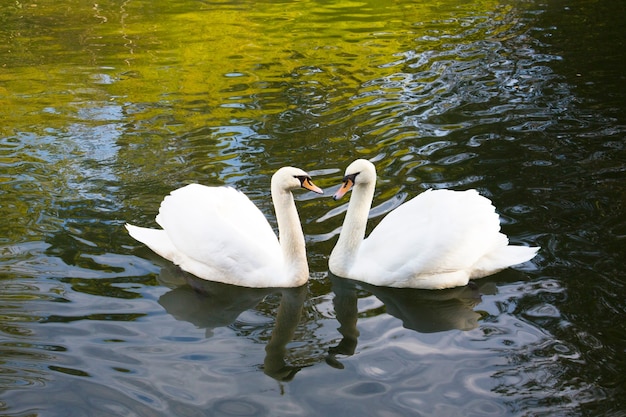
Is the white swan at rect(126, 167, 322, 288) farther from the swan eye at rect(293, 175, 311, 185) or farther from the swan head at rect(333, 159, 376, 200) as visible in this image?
the swan head at rect(333, 159, 376, 200)

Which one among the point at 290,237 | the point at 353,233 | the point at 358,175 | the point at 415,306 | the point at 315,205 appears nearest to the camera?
the point at 415,306

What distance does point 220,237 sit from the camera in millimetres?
7348

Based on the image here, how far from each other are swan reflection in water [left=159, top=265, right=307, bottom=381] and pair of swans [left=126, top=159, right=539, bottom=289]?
0.26 feet

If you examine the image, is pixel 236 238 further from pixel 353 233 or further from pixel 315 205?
pixel 315 205

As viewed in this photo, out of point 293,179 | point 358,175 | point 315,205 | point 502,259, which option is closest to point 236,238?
point 293,179

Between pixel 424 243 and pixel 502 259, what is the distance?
0.74m

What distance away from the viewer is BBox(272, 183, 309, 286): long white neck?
7.25 m

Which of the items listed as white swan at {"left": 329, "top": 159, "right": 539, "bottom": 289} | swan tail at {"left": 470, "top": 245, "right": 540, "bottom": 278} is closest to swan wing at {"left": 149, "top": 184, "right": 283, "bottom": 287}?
white swan at {"left": 329, "top": 159, "right": 539, "bottom": 289}

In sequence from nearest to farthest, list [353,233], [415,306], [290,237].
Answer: [415,306] < [290,237] < [353,233]

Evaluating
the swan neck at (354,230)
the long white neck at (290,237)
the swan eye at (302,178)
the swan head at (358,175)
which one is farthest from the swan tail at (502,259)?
the swan eye at (302,178)

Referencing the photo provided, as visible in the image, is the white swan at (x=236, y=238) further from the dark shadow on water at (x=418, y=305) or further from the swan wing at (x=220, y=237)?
the dark shadow on water at (x=418, y=305)

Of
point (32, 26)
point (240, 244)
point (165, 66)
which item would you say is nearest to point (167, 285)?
point (240, 244)

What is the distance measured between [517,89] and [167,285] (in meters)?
7.25

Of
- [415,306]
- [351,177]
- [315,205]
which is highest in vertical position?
[351,177]
